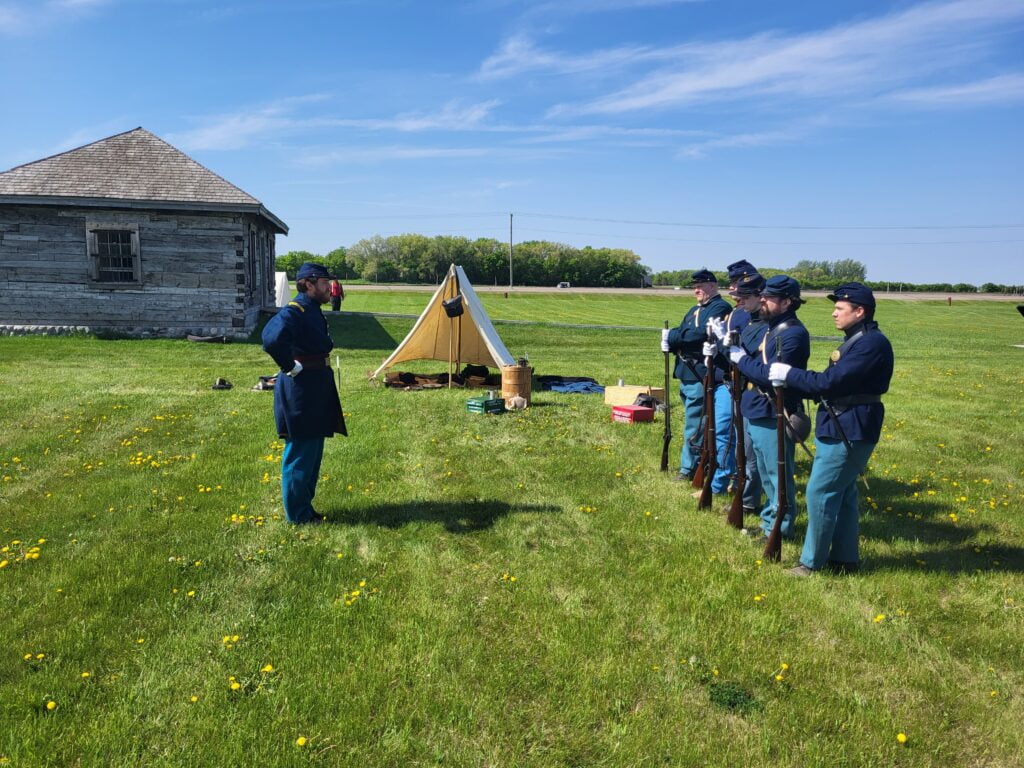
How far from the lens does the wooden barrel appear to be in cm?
1166

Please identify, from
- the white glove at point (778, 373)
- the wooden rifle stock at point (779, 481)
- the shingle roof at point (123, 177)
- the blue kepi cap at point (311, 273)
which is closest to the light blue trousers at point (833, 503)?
the wooden rifle stock at point (779, 481)

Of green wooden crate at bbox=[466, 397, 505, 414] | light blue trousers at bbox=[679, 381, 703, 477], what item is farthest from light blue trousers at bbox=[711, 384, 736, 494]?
green wooden crate at bbox=[466, 397, 505, 414]

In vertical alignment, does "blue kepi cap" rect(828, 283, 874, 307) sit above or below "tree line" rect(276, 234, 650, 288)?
below

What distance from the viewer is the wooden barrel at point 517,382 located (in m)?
11.7

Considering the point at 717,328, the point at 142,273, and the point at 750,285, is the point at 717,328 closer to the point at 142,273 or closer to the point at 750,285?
the point at 750,285

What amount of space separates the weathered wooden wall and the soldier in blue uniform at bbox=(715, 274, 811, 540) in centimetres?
1733

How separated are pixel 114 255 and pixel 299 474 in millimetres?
16741

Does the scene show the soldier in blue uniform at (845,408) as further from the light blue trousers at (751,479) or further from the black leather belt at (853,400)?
the light blue trousers at (751,479)

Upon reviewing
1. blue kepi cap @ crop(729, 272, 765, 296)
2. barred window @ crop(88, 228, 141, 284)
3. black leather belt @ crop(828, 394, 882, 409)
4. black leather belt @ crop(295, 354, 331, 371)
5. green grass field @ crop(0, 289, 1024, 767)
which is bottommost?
green grass field @ crop(0, 289, 1024, 767)

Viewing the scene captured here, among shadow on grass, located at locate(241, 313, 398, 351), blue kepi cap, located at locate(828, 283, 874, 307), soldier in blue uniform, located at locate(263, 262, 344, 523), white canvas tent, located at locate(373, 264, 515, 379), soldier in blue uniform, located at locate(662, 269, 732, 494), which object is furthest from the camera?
shadow on grass, located at locate(241, 313, 398, 351)

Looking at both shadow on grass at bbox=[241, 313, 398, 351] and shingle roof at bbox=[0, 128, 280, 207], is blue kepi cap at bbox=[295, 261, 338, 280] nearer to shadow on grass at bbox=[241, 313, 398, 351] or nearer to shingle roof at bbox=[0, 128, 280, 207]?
shadow on grass at bbox=[241, 313, 398, 351]

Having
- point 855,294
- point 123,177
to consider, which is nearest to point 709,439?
point 855,294

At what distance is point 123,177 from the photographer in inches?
766

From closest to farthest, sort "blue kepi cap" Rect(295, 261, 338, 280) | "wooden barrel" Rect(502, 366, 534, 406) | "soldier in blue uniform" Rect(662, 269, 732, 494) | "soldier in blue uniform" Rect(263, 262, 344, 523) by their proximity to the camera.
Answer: "soldier in blue uniform" Rect(263, 262, 344, 523), "blue kepi cap" Rect(295, 261, 338, 280), "soldier in blue uniform" Rect(662, 269, 732, 494), "wooden barrel" Rect(502, 366, 534, 406)
